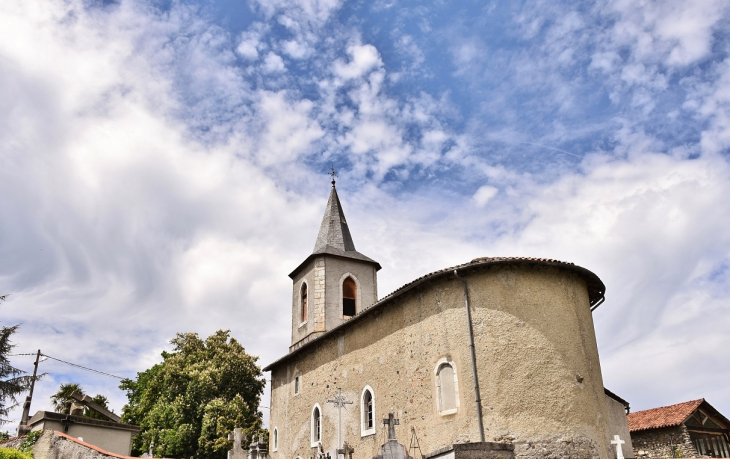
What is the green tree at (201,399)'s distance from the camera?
28594 millimetres

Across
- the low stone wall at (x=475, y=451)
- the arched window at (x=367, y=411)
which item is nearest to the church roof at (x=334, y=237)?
the arched window at (x=367, y=411)

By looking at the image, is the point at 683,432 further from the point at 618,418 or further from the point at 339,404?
the point at 339,404

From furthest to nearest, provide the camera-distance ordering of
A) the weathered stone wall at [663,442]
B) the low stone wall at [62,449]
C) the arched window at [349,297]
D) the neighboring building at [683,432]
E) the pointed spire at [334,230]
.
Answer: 1. the pointed spire at [334,230]
2. the arched window at [349,297]
3. the neighboring building at [683,432]
4. the weathered stone wall at [663,442]
5. the low stone wall at [62,449]

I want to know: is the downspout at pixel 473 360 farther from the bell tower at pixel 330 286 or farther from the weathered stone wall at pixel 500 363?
the bell tower at pixel 330 286

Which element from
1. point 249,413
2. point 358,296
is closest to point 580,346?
point 358,296

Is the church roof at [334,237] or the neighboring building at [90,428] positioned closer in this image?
the neighboring building at [90,428]

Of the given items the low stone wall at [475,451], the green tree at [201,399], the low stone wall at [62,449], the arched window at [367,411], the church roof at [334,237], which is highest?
the church roof at [334,237]

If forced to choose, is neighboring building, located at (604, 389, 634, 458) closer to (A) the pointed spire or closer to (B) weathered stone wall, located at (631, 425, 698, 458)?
(B) weathered stone wall, located at (631, 425, 698, 458)

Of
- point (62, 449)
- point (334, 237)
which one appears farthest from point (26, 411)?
point (334, 237)

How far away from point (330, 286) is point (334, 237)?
306 cm

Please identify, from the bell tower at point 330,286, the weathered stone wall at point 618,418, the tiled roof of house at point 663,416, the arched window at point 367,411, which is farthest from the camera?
the bell tower at point 330,286

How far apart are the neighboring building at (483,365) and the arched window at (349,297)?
5.48 metres

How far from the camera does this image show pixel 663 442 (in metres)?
25.0

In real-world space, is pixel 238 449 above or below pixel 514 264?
below
